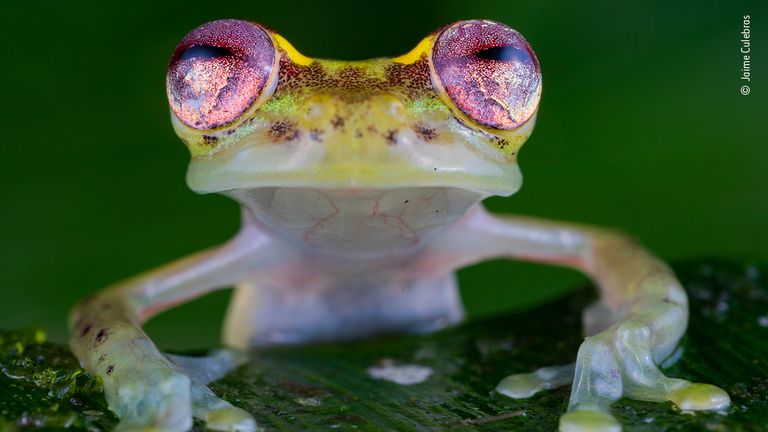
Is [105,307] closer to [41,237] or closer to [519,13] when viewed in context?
[41,237]

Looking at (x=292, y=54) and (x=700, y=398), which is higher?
(x=292, y=54)

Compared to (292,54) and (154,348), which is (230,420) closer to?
(154,348)

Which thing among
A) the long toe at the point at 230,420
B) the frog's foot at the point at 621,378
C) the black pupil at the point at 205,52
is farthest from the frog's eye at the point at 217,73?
the frog's foot at the point at 621,378

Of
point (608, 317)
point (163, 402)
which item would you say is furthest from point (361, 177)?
point (608, 317)

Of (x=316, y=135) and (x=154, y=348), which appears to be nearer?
(x=316, y=135)

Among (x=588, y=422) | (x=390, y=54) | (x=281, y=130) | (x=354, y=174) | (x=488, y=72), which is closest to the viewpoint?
(x=588, y=422)

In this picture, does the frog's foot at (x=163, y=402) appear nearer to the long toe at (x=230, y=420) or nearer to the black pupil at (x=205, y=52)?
the long toe at (x=230, y=420)

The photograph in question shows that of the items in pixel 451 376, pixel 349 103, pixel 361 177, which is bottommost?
pixel 451 376

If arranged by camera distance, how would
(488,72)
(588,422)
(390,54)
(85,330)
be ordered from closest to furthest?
(588,422), (488,72), (85,330), (390,54)
